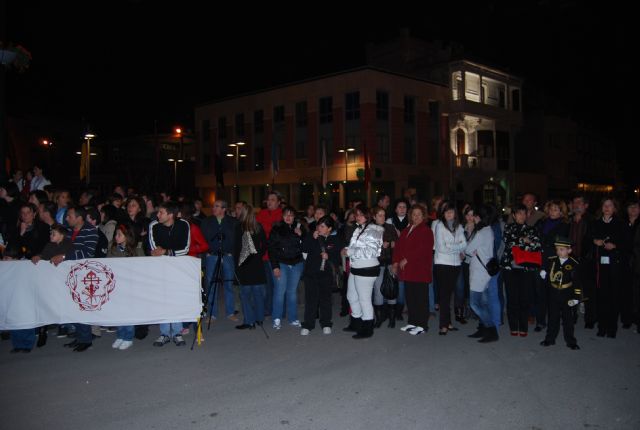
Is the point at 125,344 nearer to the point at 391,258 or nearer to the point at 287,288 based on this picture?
the point at 287,288

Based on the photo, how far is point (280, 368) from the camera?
6.06m

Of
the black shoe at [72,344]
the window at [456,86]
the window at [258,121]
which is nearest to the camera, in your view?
the black shoe at [72,344]

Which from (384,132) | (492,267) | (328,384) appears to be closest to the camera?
(328,384)

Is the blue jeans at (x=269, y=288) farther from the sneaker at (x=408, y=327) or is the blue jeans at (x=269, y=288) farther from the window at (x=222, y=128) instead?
the window at (x=222, y=128)

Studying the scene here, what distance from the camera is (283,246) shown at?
8242 mm

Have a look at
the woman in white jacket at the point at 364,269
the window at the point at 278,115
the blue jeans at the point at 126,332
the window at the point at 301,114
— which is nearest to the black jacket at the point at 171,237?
the blue jeans at the point at 126,332

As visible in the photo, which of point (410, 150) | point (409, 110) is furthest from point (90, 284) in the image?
point (409, 110)

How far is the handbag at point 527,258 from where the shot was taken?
24.6 ft

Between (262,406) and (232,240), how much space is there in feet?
14.4

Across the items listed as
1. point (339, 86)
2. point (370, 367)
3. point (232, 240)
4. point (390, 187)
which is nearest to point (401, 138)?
point (390, 187)

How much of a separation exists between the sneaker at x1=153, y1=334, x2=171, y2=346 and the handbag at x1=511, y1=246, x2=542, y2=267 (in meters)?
5.51

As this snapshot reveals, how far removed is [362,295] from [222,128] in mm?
40268

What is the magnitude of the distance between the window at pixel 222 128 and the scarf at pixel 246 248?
38.3 m

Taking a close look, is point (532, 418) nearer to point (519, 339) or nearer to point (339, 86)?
point (519, 339)
